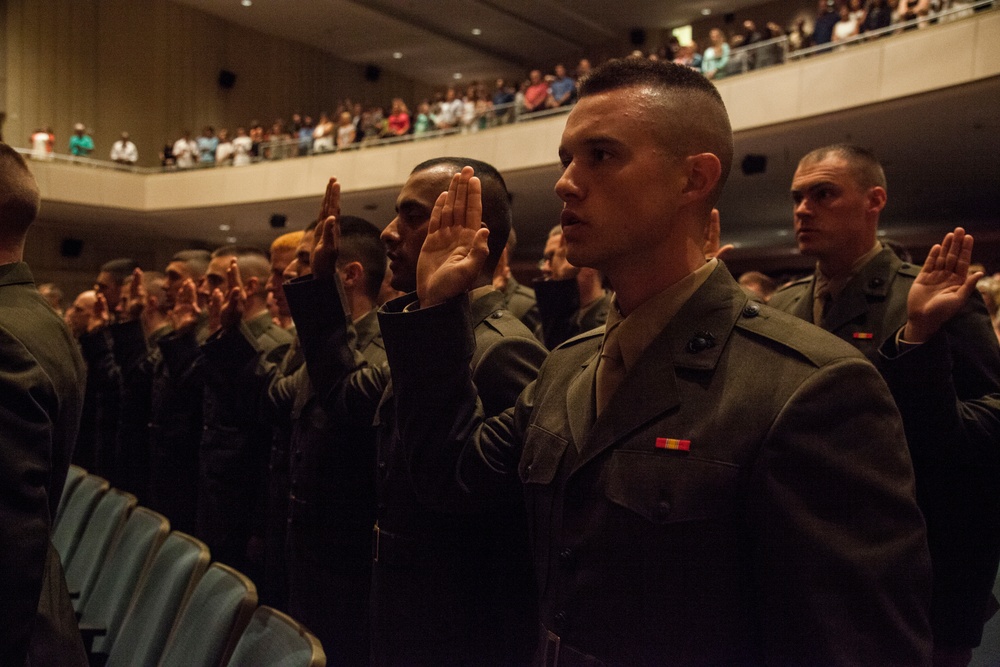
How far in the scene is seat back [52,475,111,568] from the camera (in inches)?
105

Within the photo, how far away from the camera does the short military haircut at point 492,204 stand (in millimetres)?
1902

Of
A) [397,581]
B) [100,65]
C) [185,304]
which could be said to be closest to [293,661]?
[397,581]

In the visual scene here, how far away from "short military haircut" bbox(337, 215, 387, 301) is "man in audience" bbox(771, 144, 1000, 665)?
1.25 meters

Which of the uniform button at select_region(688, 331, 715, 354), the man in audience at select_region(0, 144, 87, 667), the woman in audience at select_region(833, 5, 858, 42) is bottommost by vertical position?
the man in audience at select_region(0, 144, 87, 667)

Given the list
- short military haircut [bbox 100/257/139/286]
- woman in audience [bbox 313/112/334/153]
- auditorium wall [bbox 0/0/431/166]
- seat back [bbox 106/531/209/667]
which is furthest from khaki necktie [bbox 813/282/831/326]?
auditorium wall [bbox 0/0/431/166]

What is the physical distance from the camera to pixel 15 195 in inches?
69.2

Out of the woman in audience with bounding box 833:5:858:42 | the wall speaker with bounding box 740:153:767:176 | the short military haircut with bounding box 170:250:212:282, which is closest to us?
the short military haircut with bounding box 170:250:212:282

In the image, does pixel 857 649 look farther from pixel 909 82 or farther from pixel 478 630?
pixel 909 82

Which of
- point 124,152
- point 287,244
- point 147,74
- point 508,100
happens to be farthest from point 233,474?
point 147,74

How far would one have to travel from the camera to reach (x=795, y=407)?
915 mm

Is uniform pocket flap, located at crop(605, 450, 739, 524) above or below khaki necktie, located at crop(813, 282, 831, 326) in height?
below

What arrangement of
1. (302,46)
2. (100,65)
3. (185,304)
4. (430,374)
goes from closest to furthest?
(430,374), (185,304), (100,65), (302,46)

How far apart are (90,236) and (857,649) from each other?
1761cm

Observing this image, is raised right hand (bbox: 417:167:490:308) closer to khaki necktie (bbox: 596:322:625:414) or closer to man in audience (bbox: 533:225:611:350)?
khaki necktie (bbox: 596:322:625:414)
